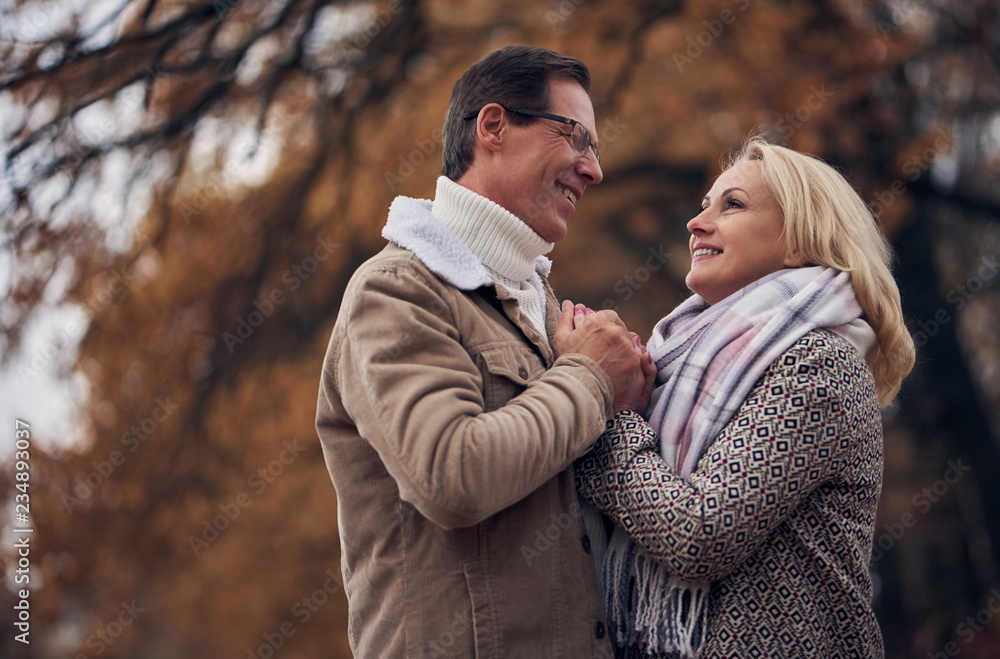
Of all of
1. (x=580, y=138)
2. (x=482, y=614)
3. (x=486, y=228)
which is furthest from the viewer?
(x=580, y=138)

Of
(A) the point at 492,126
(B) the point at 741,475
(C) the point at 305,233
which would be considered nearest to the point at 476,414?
(B) the point at 741,475

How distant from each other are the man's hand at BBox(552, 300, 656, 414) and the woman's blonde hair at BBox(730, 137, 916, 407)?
1.56 ft

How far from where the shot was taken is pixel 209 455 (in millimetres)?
5816

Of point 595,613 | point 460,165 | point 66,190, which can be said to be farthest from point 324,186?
point 595,613

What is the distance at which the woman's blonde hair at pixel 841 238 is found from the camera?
1874 millimetres

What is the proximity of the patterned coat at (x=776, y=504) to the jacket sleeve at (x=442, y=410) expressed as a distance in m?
0.17

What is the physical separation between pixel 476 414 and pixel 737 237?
86cm

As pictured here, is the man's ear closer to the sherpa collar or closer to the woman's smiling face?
the sherpa collar

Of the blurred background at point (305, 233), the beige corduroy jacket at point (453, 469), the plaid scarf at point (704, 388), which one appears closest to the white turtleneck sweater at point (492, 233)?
the beige corduroy jacket at point (453, 469)

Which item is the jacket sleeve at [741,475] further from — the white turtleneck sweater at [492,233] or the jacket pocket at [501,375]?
the white turtleneck sweater at [492,233]

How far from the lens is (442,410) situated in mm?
1448

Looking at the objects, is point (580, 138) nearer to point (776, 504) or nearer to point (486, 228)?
point (486, 228)

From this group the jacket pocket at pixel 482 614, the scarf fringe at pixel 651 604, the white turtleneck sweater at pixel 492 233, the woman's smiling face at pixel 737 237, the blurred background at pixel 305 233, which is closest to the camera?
the jacket pocket at pixel 482 614

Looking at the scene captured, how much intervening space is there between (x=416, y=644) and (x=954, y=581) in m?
4.81
